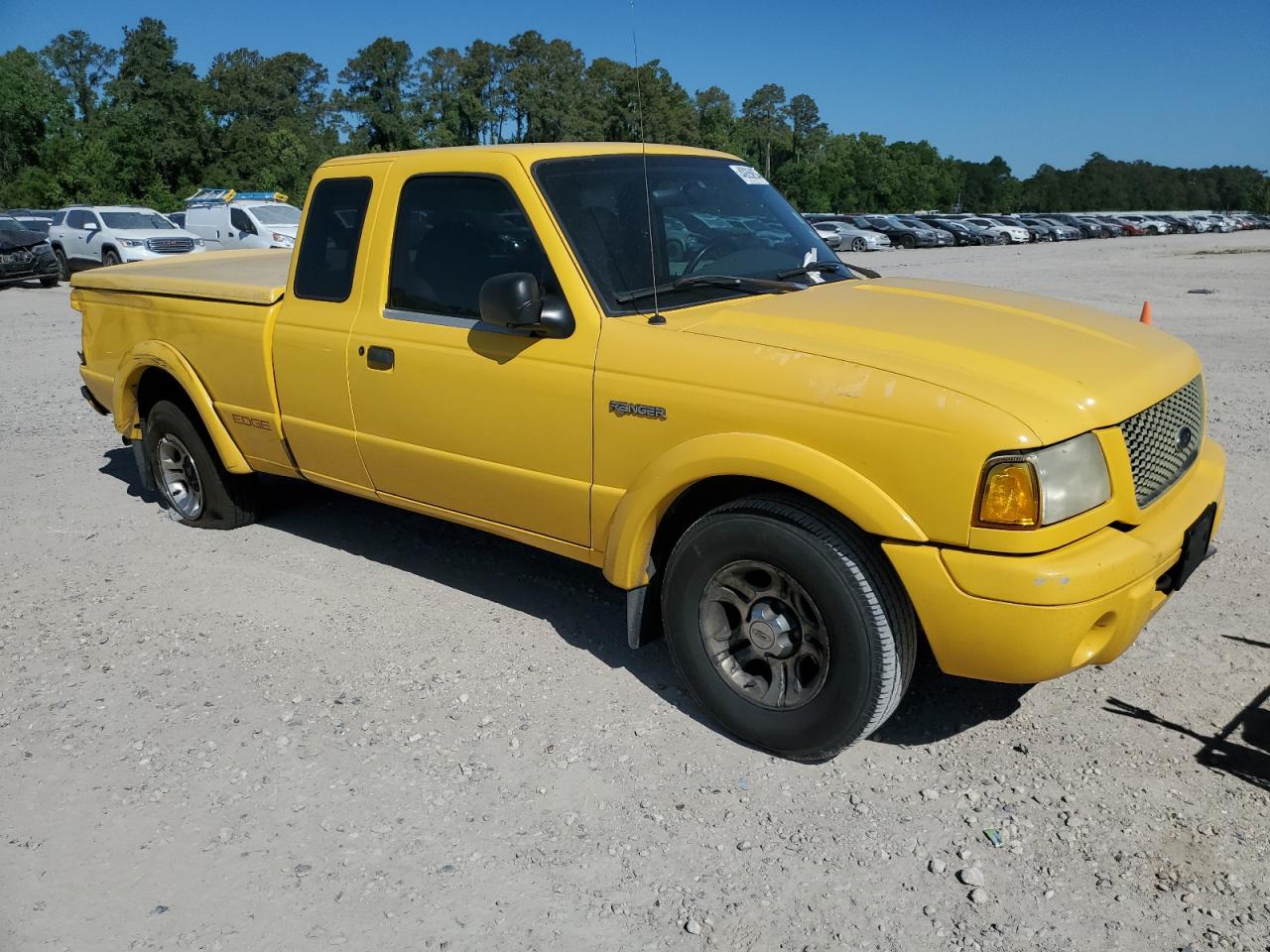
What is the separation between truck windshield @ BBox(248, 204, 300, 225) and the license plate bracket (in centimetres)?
2419

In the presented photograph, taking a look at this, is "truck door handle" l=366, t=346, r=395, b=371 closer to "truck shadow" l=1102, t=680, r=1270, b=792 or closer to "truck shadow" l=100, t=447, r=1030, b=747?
"truck shadow" l=100, t=447, r=1030, b=747

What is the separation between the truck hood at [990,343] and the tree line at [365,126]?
3721 cm

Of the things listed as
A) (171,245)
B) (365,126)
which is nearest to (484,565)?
(171,245)

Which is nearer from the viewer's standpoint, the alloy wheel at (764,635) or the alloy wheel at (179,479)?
the alloy wheel at (764,635)

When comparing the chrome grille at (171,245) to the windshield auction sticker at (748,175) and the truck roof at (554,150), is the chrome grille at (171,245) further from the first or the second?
the windshield auction sticker at (748,175)

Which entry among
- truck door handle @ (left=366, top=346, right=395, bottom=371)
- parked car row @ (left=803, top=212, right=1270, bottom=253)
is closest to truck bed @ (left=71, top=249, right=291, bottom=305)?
truck door handle @ (left=366, top=346, right=395, bottom=371)

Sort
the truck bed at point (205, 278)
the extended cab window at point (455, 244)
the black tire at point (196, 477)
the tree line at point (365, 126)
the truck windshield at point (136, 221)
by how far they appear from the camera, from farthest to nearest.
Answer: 1. the tree line at point (365, 126)
2. the truck windshield at point (136, 221)
3. the black tire at point (196, 477)
4. the truck bed at point (205, 278)
5. the extended cab window at point (455, 244)

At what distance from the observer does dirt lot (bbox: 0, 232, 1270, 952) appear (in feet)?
Answer: 9.14

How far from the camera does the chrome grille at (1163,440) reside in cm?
321

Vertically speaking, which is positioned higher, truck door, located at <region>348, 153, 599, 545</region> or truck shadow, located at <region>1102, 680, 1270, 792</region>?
truck door, located at <region>348, 153, 599, 545</region>

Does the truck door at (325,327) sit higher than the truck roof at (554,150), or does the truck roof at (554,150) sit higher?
the truck roof at (554,150)

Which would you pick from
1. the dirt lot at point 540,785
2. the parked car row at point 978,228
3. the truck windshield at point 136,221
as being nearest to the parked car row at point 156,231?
the truck windshield at point 136,221

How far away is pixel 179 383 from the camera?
574 centimetres

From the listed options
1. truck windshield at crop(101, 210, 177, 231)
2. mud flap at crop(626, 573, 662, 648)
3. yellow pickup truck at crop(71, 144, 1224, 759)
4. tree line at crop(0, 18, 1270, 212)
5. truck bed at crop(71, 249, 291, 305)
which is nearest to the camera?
yellow pickup truck at crop(71, 144, 1224, 759)
